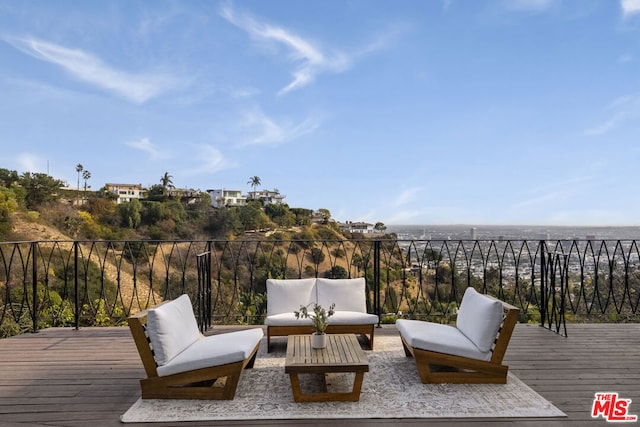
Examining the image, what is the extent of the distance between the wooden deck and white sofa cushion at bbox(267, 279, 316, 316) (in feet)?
3.83

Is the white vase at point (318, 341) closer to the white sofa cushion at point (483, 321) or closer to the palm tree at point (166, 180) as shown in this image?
the white sofa cushion at point (483, 321)

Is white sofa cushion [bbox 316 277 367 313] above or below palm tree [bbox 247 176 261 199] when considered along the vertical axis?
below

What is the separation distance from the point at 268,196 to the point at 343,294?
135 feet

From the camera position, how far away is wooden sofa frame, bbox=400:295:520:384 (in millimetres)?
3178

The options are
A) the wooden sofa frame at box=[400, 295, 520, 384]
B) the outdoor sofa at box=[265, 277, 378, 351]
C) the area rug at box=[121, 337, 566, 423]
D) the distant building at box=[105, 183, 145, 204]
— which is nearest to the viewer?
the area rug at box=[121, 337, 566, 423]

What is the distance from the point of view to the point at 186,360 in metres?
2.93

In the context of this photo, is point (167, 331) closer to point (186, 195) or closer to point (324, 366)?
point (324, 366)

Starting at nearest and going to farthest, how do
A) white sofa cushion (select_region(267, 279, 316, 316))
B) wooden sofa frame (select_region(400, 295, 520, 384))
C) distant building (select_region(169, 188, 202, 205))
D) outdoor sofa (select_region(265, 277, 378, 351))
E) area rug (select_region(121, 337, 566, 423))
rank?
1. area rug (select_region(121, 337, 566, 423))
2. wooden sofa frame (select_region(400, 295, 520, 384))
3. outdoor sofa (select_region(265, 277, 378, 351))
4. white sofa cushion (select_region(267, 279, 316, 316))
5. distant building (select_region(169, 188, 202, 205))

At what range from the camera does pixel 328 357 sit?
9.73 ft

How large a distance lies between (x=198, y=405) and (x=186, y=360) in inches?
12.7

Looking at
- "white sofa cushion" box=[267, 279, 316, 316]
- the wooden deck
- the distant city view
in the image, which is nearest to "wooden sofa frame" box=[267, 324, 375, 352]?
"white sofa cushion" box=[267, 279, 316, 316]

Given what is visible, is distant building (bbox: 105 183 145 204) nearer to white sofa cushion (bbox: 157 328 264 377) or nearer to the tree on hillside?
the tree on hillside

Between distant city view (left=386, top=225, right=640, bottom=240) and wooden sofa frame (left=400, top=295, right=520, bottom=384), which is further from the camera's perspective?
distant city view (left=386, top=225, right=640, bottom=240)

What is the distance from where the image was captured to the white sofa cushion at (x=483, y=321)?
3205 mm
